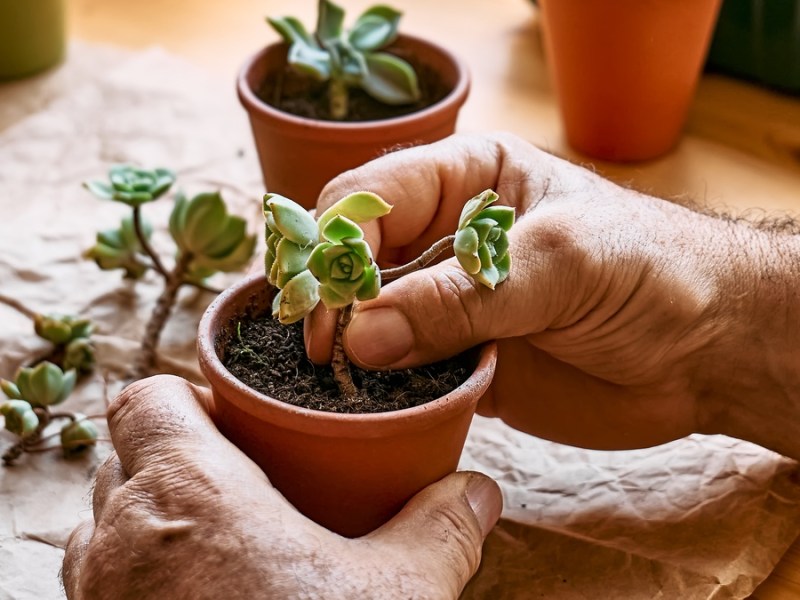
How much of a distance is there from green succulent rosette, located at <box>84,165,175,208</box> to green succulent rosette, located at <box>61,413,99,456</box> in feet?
0.76

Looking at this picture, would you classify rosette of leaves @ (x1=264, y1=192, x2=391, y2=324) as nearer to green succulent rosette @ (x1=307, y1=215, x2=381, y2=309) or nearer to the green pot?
green succulent rosette @ (x1=307, y1=215, x2=381, y2=309)

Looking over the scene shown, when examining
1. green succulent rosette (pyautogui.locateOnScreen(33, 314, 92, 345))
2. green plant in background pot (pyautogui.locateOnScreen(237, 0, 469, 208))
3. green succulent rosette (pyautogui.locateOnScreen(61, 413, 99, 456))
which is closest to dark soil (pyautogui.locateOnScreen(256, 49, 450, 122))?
green plant in background pot (pyautogui.locateOnScreen(237, 0, 469, 208))

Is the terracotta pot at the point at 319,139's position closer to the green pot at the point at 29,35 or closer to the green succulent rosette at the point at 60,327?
the green succulent rosette at the point at 60,327

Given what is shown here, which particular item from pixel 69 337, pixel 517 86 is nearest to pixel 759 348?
pixel 69 337

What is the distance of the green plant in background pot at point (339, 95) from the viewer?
1083 millimetres

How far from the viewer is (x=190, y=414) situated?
681 mm

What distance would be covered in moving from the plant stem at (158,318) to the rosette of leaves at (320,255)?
373 mm

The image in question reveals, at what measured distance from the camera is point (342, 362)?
69 cm

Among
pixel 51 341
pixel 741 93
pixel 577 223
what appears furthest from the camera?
pixel 741 93

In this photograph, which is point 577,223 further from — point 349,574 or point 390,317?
point 349,574

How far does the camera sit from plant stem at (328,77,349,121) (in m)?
1.21

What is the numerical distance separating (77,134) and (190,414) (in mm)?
796

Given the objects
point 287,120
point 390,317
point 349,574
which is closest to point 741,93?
point 287,120

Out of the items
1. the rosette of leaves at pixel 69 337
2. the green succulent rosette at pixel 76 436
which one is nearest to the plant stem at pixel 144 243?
the rosette of leaves at pixel 69 337
